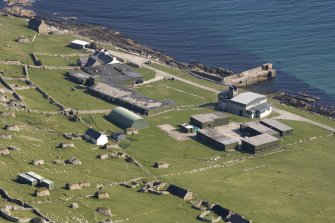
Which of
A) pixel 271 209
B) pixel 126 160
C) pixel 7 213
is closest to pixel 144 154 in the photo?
pixel 126 160

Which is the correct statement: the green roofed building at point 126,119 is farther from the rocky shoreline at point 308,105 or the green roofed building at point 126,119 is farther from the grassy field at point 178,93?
the rocky shoreline at point 308,105

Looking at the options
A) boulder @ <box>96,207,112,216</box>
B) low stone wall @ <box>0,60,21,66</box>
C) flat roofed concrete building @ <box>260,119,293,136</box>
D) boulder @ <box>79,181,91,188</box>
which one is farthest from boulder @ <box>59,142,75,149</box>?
low stone wall @ <box>0,60,21,66</box>

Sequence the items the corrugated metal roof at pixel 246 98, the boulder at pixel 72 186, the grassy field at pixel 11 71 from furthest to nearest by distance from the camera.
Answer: the grassy field at pixel 11 71, the corrugated metal roof at pixel 246 98, the boulder at pixel 72 186

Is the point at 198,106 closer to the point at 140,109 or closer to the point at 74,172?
the point at 140,109

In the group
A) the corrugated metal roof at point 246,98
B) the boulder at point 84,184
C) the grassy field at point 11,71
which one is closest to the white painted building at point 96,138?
the boulder at point 84,184

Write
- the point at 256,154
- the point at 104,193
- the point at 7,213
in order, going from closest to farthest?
1. the point at 7,213
2. the point at 104,193
3. the point at 256,154

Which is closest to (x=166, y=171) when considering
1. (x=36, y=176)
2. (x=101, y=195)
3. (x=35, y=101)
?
(x=101, y=195)

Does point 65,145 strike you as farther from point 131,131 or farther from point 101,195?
Answer: point 101,195
